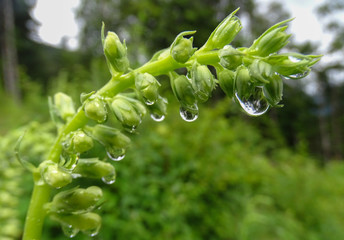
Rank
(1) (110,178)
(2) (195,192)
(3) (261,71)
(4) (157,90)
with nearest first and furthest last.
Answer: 1. (3) (261,71)
2. (4) (157,90)
3. (1) (110,178)
4. (2) (195,192)

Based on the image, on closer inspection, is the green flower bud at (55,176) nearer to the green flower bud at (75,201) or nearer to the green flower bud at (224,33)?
the green flower bud at (75,201)

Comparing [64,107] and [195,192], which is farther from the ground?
[195,192]

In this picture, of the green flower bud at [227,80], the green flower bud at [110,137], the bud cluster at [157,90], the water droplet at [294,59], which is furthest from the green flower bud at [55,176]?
the water droplet at [294,59]

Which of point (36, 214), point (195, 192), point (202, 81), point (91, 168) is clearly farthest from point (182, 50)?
point (195, 192)

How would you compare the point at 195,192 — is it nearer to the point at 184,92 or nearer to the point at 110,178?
the point at 110,178

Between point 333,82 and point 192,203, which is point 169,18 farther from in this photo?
point 333,82

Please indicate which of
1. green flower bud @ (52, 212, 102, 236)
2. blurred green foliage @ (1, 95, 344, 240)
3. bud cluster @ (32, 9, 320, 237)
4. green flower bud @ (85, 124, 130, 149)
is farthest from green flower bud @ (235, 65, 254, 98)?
blurred green foliage @ (1, 95, 344, 240)
